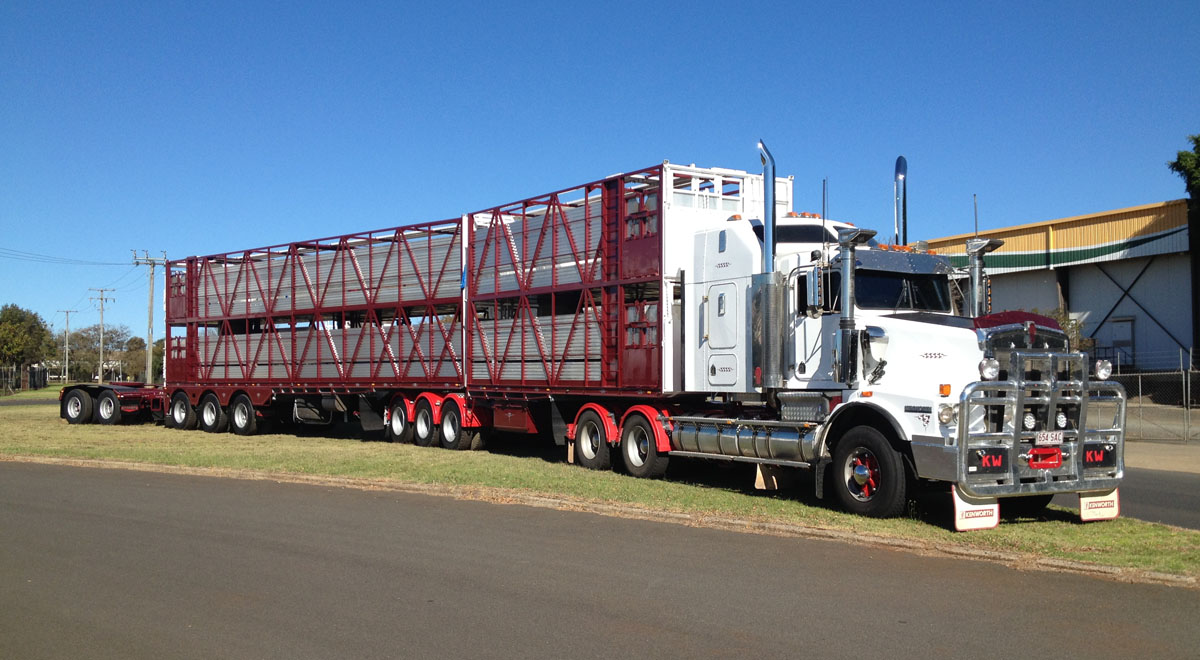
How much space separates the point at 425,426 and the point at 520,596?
15.8 metres

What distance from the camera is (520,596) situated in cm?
786

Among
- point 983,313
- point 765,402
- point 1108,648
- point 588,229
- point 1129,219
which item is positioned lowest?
point 1108,648

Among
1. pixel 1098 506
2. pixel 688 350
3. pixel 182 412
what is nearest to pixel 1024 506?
pixel 1098 506

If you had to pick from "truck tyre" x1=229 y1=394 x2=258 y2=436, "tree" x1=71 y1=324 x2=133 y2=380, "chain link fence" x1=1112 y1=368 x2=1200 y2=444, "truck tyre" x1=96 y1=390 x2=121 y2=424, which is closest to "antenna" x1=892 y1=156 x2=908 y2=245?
"chain link fence" x1=1112 y1=368 x2=1200 y2=444

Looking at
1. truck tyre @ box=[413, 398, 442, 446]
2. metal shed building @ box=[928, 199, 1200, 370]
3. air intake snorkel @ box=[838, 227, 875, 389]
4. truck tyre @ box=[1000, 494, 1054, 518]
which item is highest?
metal shed building @ box=[928, 199, 1200, 370]

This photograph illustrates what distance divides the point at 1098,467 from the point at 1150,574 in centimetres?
309

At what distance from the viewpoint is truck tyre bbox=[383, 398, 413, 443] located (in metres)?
23.9

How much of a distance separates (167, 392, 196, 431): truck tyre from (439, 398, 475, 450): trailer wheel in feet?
38.8

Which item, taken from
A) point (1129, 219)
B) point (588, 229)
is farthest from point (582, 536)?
point (1129, 219)

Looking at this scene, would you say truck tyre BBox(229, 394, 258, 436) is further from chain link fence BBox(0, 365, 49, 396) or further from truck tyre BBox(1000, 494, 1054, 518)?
chain link fence BBox(0, 365, 49, 396)

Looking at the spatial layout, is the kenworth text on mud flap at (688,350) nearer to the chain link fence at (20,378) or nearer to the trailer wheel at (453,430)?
the trailer wheel at (453,430)

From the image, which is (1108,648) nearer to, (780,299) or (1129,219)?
(780,299)

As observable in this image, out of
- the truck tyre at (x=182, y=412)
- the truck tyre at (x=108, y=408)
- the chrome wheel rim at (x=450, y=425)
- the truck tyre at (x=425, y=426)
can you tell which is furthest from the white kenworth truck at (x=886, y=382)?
the truck tyre at (x=108, y=408)

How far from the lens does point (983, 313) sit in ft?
43.4
